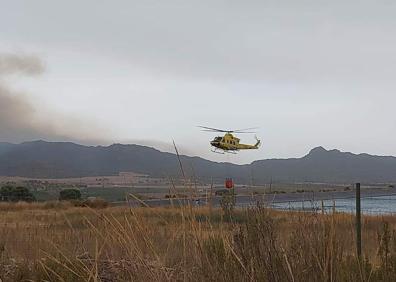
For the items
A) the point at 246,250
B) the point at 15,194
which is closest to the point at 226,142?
the point at 15,194

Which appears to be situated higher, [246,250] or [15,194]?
[246,250]

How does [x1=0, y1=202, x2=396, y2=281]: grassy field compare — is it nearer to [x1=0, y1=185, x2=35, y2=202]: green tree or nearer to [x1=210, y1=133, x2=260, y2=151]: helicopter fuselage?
[x1=210, y1=133, x2=260, y2=151]: helicopter fuselage

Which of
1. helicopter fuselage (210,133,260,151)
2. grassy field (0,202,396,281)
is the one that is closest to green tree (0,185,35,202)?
helicopter fuselage (210,133,260,151)

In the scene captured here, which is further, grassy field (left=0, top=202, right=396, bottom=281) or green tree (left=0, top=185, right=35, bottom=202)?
green tree (left=0, top=185, right=35, bottom=202)

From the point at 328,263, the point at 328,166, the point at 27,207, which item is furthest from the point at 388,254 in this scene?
the point at 328,166

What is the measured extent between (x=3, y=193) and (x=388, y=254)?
61.0 m

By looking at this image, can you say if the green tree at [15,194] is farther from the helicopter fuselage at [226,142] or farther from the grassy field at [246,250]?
the grassy field at [246,250]

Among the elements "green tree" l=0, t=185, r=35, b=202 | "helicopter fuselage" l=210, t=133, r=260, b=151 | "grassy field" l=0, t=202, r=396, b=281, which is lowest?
"green tree" l=0, t=185, r=35, b=202

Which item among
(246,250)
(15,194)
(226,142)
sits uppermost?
(226,142)

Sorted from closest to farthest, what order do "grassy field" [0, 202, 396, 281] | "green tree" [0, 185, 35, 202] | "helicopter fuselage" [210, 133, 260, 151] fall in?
1. "grassy field" [0, 202, 396, 281]
2. "helicopter fuselage" [210, 133, 260, 151]
3. "green tree" [0, 185, 35, 202]

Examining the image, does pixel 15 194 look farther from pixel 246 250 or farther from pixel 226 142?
pixel 246 250

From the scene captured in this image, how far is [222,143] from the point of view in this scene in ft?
164

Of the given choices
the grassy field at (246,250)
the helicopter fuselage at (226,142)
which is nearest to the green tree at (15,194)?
the helicopter fuselage at (226,142)

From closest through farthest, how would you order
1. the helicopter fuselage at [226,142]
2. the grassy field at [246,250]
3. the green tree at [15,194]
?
the grassy field at [246,250] → the helicopter fuselage at [226,142] → the green tree at [15,194]
